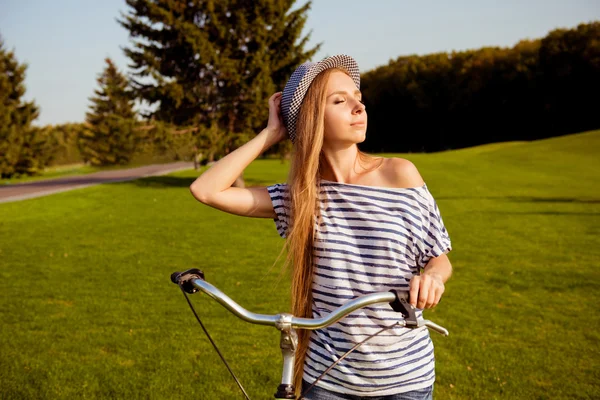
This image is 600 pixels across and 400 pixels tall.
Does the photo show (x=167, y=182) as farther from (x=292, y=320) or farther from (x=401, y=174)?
(x=292, y=320)

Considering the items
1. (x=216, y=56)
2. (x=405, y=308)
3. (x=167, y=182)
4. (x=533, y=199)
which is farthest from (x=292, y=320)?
(x=167, y=182)

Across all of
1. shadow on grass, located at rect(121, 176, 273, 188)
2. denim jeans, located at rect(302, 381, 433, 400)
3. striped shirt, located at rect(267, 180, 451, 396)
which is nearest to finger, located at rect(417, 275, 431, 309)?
striped shirt, located at rect(267, 180, 451, 396)

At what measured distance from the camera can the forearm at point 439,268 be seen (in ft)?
7.30

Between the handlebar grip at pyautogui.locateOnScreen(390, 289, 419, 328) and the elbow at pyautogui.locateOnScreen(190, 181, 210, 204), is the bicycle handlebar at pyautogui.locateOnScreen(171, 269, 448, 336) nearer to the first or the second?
the handlebar grip at pyautogui.locateOnScreen(390, 289, 419, 328)

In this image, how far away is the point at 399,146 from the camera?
8775 centimetres

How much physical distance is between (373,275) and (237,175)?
0.73m

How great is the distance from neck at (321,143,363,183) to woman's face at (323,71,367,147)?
7cm

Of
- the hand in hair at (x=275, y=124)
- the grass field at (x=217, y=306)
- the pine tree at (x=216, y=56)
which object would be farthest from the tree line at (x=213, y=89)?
the hand in hair at (x=275, y=124)

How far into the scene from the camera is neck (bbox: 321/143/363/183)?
255 cm

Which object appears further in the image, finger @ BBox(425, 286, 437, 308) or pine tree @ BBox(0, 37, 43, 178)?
pine tree @ BBox(0, 37, 43, 178)

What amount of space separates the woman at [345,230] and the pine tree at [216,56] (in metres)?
25.9

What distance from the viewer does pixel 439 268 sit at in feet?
7.50

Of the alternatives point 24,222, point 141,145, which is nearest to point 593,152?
point 141,145

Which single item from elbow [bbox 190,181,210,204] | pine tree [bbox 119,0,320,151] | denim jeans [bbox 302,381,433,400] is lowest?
denim jeans [bbox 302,381,433,400]
